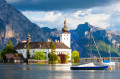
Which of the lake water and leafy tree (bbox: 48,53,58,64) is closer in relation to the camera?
the lake water

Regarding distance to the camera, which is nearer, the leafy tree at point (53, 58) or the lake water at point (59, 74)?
the lake water at point (59, 74)

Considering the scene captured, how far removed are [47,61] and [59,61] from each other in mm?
9191

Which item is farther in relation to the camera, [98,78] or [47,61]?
[47,61]

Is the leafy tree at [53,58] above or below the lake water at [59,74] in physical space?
above

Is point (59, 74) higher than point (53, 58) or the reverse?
the reverse

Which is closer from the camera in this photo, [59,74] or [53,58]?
[59,74]

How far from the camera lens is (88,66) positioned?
361 feet

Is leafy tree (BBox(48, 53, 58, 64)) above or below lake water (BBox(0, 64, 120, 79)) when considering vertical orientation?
above

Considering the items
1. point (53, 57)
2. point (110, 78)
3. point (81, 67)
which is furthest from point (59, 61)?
point (110, 78)

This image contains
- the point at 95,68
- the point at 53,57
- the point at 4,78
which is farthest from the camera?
the point at 53,57

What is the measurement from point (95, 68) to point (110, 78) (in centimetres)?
3671

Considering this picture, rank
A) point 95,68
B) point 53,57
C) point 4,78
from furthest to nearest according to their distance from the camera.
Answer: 1. point 53,57
2. point 95,68
3. point 4,78

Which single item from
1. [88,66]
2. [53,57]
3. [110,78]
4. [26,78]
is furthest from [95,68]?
[53,57]

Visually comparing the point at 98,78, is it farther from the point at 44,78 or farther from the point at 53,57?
the point at 53,57
